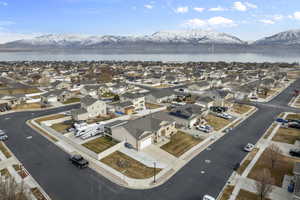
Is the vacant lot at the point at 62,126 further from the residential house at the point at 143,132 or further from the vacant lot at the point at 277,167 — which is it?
the vacant lot at the point at 277,167

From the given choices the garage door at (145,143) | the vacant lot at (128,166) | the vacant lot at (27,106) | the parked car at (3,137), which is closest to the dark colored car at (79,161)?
the vacant lot at (128,166)

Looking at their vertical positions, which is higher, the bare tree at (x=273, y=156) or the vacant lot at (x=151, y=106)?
the vacant lot at (x=151, y=106)

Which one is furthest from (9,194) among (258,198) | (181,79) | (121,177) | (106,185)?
(181,79)

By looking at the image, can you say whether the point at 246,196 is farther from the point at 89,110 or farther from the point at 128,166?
the point at 89,110

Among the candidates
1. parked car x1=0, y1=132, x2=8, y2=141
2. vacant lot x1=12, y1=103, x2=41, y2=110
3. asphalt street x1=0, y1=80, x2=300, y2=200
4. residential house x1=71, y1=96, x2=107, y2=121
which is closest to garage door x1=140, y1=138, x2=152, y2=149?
asphalt street x1=0, y1=80, x2=300, y2=200

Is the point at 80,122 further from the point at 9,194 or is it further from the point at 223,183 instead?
the point at 223,183

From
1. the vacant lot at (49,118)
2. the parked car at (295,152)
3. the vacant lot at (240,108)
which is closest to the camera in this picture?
the parked car at (295,152)
